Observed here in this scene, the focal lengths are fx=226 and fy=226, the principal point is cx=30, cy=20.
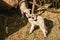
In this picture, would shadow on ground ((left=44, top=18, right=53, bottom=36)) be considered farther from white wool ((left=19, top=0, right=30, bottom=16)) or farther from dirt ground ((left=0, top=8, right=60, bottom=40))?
white wool ((left=19, top=0, right=30, bottom=16))

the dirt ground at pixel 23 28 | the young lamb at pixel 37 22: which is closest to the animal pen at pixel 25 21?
the dirt ground at pixel 23 28

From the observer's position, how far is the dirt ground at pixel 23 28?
28.5 ft

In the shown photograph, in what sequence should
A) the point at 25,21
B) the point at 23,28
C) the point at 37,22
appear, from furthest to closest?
the point at 25,21 < the point at 23,28 < the point at 37,22

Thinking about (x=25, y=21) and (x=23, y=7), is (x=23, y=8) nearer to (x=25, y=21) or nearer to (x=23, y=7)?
(x=23, y=7)

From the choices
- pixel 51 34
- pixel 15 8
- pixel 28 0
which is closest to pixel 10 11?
pixel 15 8

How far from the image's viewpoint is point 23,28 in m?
9.13

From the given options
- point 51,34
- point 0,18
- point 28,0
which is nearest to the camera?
point 51,34

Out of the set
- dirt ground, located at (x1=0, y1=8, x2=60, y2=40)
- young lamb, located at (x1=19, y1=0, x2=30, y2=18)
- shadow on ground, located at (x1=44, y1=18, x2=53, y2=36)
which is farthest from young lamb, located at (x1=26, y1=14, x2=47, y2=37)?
young lamb, located at (x1=19, y1=0, x2=30, y2=18)

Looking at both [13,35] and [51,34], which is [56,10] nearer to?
[51,34]

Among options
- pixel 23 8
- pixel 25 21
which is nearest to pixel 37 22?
pixel 25 21

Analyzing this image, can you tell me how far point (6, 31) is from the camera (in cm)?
899

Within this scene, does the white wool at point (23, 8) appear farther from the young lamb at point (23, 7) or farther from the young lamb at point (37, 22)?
the young lamb at point (37, 22)

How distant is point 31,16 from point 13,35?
1.02 meters

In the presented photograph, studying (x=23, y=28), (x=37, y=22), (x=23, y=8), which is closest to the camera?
(x=37, y=22)
